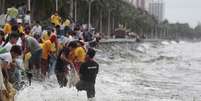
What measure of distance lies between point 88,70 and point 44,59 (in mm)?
4605

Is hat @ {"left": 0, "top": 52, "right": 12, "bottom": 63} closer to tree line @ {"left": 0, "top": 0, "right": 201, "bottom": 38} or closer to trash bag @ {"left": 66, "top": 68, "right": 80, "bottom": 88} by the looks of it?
trash bag @ {"left": 66, "top": 68, "right": 80, "bottom": 88}

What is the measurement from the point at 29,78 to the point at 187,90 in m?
5.88

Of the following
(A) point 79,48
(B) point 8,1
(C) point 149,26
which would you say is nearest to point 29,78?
(A) point 79,48

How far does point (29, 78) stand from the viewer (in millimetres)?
15953

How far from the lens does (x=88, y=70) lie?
43.3 ft

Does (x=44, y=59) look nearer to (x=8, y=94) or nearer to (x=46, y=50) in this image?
(x=46, y=50)

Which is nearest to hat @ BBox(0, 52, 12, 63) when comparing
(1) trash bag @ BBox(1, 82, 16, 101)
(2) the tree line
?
(1) trash bag @ BBox(1, 82, 16, 101)

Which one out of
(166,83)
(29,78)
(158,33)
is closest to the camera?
(29,78)

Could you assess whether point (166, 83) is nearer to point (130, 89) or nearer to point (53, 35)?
point (130, 89)

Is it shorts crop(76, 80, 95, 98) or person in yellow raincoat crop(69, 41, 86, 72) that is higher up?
person in yellow raincoat crop(69, 41, 86, 72)

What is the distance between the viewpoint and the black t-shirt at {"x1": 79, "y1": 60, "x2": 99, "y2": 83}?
13180mm

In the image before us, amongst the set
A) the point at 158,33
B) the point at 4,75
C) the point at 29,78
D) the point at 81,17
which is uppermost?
the point at 4,75

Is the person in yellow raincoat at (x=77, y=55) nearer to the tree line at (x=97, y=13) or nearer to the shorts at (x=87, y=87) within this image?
the shorts at (x=87, y=87)

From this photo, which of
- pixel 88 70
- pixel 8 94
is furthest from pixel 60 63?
pixel 8 94
